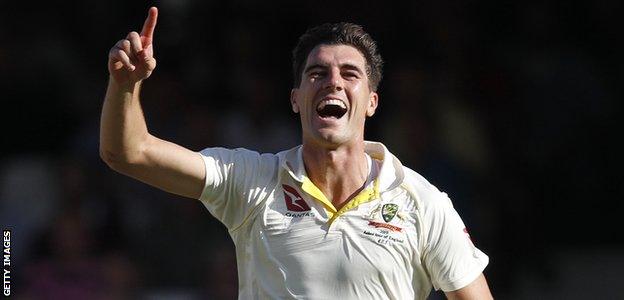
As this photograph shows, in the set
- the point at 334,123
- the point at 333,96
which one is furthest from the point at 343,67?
the point at 334,123

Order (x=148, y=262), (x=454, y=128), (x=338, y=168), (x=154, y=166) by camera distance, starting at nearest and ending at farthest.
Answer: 1. (x=154, y=166)
2. (x=338, y=168)
3. (x=148, y=262)
4. (x=454, y=128)

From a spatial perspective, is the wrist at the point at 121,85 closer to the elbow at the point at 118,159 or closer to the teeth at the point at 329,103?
the elbow at the point at 118,159

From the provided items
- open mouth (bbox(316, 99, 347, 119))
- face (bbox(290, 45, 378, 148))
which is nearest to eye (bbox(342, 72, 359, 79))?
face (bbox(290, 45, 378, 148))

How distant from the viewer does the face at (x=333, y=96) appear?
5031mm

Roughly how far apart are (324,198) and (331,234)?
0.19m

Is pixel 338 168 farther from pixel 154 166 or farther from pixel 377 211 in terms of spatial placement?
pixel 154 166

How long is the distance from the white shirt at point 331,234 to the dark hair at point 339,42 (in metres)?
0.44

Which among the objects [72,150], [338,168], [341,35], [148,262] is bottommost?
[148,262]

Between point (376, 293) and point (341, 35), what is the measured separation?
3.58ft

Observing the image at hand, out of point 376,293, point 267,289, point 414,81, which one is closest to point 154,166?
point 267,289

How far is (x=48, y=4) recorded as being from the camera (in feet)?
30.6

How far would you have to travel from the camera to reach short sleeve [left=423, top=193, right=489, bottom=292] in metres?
4.91

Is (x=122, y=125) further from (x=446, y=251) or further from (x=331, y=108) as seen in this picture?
(x=446, y=251)

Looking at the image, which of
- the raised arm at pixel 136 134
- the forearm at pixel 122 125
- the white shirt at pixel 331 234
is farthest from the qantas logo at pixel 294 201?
the forearm at pixel 122 125
